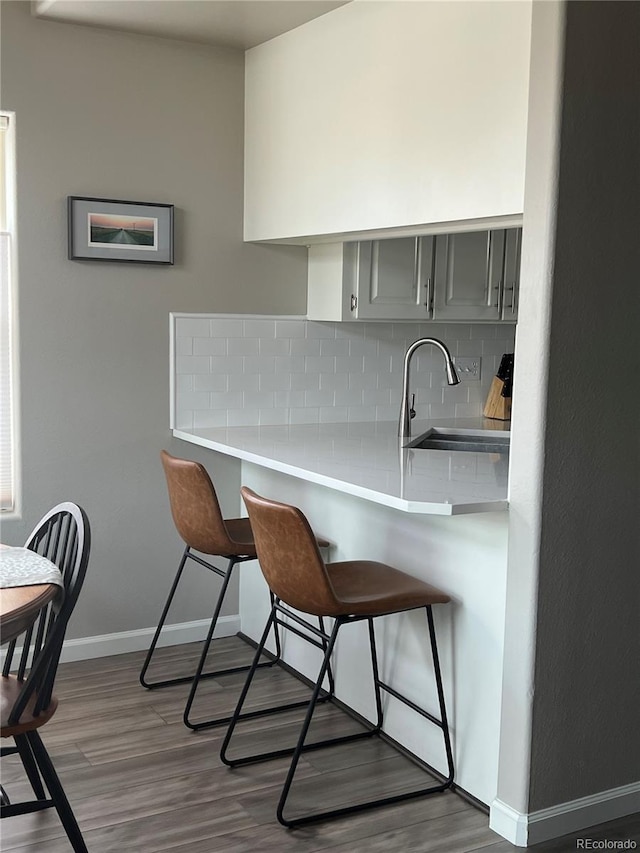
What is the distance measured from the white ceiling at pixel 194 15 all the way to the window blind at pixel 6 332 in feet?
1.58

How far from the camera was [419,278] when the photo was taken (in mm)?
4105

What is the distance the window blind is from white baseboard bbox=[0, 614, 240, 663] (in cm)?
65

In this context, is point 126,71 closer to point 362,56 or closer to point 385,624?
point 362,56

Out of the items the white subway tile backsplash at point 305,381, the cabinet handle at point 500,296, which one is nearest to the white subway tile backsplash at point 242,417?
the white subway tile backsplash at point 305,381

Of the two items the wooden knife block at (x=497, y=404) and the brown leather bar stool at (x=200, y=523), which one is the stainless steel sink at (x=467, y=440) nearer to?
the wooden knife block at (x=497, y=404)

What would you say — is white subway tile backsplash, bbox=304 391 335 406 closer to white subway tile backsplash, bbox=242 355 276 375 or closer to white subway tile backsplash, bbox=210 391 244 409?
white subway tile backsplash, bbox=242 355 276 375

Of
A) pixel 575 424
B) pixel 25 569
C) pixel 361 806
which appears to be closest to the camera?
pixel 25 569

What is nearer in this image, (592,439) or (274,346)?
(592,439)

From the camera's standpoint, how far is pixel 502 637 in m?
2.66

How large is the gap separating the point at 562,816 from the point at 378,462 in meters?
1.22

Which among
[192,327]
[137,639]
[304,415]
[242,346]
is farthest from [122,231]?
[137,639]

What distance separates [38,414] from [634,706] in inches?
96.1

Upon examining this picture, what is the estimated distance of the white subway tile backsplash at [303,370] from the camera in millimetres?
4039

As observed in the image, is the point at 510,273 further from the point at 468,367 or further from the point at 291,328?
the point at 291,328
